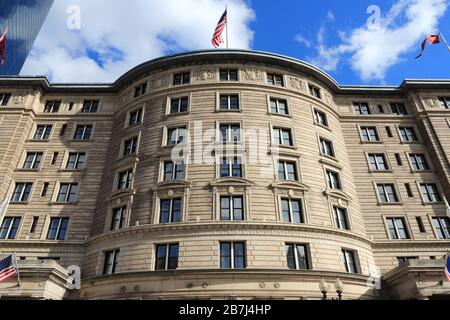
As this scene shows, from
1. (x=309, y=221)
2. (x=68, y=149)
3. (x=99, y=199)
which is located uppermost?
(x=68, y=149)

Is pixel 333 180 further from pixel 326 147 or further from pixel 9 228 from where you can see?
pixel 9 228

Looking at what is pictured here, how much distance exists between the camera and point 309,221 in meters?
24.9

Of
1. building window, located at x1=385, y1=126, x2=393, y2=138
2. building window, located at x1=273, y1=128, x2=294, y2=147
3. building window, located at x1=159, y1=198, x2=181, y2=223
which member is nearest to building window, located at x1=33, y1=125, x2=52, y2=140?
building window, located at x1=159, y1=198, x2=181, y2=223

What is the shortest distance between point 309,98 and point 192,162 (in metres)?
15.7

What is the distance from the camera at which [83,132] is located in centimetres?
3519

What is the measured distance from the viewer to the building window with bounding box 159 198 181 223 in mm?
24812

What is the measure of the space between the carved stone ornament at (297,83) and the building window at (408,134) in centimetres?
1366

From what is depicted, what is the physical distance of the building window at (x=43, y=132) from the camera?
34719mm

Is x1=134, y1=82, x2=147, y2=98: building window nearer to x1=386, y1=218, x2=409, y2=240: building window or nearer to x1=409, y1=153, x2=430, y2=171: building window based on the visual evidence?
x1=386, y1=218, x2=409, y2=240: building window

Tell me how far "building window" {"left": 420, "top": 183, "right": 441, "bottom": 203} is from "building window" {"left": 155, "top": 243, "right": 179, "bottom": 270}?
25976 millimetres

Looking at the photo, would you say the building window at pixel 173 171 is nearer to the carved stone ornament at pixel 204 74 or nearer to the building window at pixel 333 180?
the carved stone ornament at pixel 204 74
